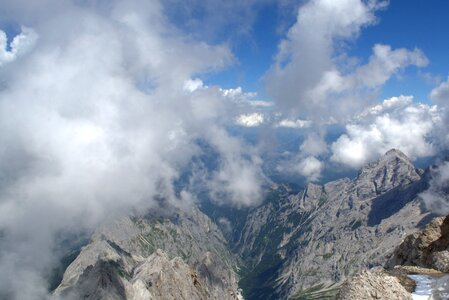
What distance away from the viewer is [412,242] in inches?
2744

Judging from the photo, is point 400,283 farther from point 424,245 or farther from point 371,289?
point 424,245

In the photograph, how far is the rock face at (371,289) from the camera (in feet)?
90.1

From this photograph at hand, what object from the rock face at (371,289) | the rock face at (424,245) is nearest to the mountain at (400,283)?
the rock face at (371,289)

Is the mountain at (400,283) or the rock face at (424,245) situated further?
the rock face at (424,245)

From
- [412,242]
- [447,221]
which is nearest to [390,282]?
[447,221]

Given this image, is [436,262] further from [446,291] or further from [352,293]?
[352,293]

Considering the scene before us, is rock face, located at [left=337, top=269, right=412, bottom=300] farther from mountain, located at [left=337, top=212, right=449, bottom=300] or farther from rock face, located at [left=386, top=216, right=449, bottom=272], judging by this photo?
rock face, located at [left=386, top=216, right=449, bottom=272]

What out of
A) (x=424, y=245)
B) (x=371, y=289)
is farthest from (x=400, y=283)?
(x=424, y=245)

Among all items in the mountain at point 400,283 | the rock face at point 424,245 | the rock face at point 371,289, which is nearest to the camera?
the rock face at point 371,289

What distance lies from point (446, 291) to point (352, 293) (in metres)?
6.64

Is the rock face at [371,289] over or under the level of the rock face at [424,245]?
under

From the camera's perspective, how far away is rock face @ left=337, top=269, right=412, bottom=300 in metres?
27.5

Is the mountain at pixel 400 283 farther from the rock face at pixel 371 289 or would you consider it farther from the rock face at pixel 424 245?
the rock face at pixel 424 245

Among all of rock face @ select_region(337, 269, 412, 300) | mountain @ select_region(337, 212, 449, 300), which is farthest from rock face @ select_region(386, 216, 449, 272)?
rock face @ select_region(337, 269, 412, 300)
